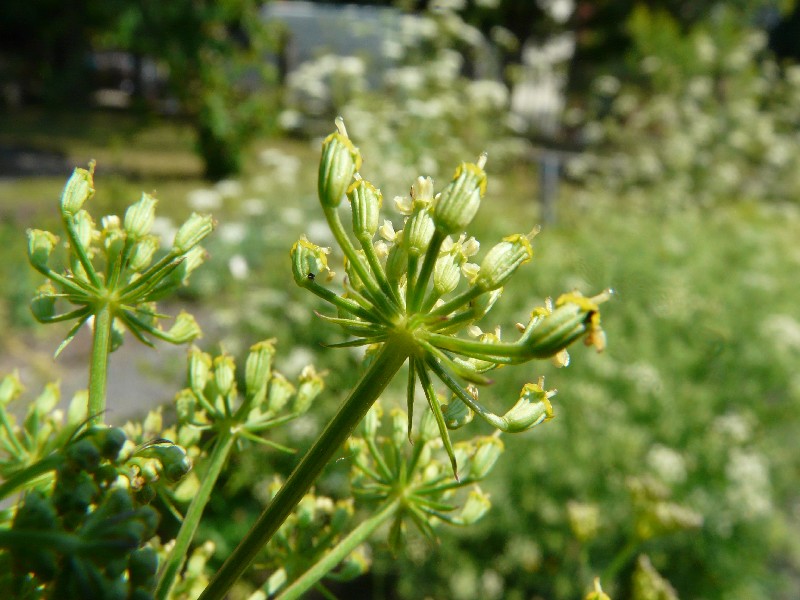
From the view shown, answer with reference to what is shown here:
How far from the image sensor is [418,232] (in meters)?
0.83

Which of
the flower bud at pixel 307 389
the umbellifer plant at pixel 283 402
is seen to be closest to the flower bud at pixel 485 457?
the umbellifer plant at pixel 283 402

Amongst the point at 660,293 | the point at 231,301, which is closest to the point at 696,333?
the point at 660,293

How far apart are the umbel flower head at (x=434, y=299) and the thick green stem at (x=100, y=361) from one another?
26 cm

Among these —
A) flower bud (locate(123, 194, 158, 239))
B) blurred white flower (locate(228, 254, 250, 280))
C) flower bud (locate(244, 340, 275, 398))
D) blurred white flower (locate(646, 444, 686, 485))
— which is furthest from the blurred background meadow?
blurred white flower (locate(228, 254, 250, 280))

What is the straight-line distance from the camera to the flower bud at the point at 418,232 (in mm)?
819

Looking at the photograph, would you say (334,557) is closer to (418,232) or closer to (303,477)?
(303,477)

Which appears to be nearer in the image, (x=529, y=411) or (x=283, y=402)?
(x=529, y=411)

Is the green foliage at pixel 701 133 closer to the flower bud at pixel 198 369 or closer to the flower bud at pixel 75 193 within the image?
the flower bud at pixel 198 369

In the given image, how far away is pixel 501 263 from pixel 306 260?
0.22 m

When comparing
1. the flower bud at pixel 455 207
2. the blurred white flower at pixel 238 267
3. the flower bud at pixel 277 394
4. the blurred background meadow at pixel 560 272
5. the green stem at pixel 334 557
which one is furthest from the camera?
the blurred background meadow at pixel 560 272

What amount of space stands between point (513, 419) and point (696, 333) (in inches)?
215

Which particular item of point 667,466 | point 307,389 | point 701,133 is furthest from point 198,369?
point 701,133

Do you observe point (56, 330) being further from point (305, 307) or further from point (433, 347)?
point (433, 347)

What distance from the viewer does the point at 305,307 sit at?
5523 millimetres
